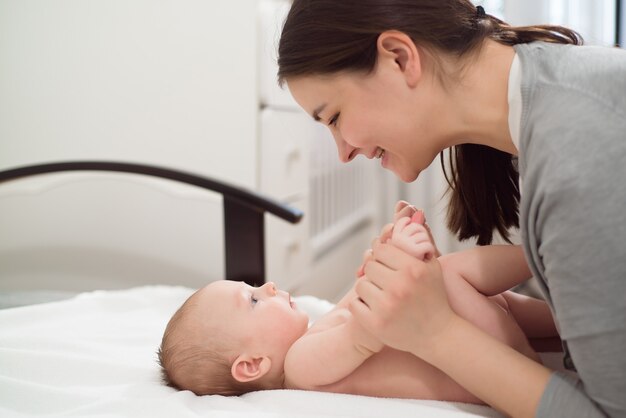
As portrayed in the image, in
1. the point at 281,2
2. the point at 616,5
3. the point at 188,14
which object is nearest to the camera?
the point at 188,14

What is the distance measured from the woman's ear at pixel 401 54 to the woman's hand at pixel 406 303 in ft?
0.78

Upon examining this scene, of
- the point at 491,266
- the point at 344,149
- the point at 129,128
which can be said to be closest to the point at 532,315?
the point at 491,266

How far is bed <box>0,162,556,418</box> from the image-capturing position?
0.77 metres

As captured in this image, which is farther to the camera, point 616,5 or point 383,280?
point 616,5

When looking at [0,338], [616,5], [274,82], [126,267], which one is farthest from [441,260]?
[616,5]

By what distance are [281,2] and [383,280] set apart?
1442mm

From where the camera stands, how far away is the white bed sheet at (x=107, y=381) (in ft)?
2.52

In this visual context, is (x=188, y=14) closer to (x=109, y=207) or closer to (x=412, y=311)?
(x=109, y=207)

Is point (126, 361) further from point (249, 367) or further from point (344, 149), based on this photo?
point (344, 149)

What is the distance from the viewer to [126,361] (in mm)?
979

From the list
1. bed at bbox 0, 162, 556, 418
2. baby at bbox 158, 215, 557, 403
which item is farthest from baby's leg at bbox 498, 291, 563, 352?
bed at bbox 0, 162, 556, 418

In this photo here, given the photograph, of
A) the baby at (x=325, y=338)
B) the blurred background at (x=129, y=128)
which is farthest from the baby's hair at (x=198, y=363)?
the blurred background at (x=129, y=128)

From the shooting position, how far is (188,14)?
1721 millimetres

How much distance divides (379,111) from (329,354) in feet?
1.13
